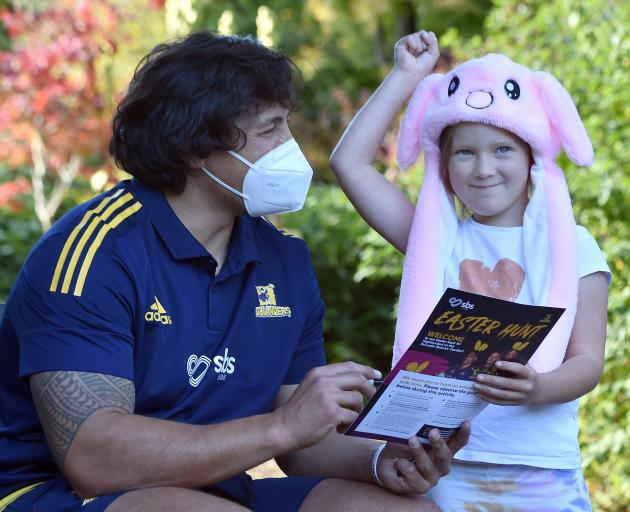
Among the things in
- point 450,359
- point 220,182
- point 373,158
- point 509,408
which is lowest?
point 509,408

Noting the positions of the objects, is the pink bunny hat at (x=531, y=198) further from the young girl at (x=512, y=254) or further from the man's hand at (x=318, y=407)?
the man's hand at (x=318, y=407)

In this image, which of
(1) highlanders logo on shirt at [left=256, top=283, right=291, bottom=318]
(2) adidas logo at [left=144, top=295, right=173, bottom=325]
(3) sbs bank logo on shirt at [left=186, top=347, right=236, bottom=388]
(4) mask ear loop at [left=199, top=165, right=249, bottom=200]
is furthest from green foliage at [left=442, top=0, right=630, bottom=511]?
(2) adidas logo at [left=144, top=295, right=173, bottom=325]

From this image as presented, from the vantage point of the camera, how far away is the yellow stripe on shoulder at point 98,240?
2.33 metres

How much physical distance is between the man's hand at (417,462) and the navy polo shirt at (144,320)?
14.7 inches

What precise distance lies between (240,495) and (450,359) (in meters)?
0.80

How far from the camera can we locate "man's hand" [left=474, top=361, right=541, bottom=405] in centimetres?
228

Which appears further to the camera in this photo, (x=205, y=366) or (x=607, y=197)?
(x=607, y=197)

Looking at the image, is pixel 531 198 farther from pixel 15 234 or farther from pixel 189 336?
pixel 15 234

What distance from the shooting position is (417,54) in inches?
112

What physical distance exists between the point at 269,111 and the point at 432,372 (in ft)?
2.97

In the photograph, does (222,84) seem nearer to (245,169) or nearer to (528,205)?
(245,169)

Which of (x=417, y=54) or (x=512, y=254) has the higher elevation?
(x=417, y=54)

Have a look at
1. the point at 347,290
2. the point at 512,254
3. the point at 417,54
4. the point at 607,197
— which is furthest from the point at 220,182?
the point at 347,290

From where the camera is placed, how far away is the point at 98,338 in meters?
2.29
